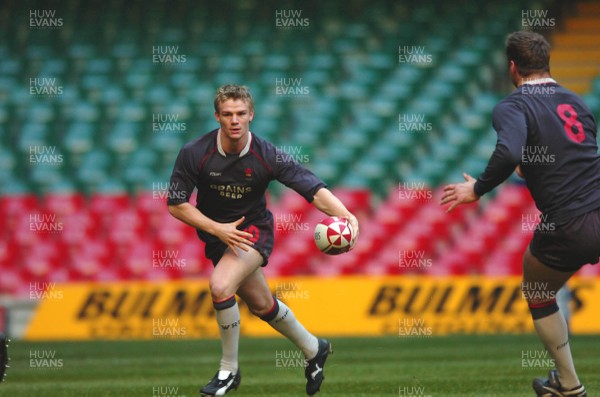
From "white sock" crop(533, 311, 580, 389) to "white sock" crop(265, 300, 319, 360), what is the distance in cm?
200

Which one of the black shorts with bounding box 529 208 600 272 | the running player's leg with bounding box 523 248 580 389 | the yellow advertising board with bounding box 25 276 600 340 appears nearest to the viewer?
the black shorts with bounding box 529 208 600 272

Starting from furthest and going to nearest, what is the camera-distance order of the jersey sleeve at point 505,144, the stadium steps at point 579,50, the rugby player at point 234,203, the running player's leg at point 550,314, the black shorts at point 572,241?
the stadium steps at point 579,50 → the rugby player at point 234,203 → the running player's leg at point 550,314 → the black shorts at point 572,241 → the jersey sleeve at point 505,144

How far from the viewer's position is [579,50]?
60.2 ft

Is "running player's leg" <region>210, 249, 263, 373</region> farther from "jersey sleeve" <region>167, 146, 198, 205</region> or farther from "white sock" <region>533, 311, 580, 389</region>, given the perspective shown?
"white sock" <region>533, 311, 580, 389</region>

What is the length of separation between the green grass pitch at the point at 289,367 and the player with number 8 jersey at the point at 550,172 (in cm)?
164

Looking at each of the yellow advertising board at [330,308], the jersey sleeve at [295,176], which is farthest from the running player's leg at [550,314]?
the yellow advertising board at [330,308]

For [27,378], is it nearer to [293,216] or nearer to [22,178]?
[293,216]

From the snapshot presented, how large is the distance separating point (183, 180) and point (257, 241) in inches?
28.8

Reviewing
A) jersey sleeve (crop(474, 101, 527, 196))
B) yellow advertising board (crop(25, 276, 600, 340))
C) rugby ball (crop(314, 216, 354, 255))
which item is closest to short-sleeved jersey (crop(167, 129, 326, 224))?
rugby ball (crop(314, 216, 354, 255))

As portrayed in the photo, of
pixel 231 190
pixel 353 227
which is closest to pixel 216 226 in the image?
pixel 231 190

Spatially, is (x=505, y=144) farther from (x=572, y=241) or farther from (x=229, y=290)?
(x=229, y=290)

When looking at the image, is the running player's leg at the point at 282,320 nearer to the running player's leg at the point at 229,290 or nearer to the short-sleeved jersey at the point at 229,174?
the running player's leg at the point at 229,290

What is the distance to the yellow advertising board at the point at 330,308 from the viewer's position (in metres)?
13.8

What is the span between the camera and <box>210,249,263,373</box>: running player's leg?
7.26m
